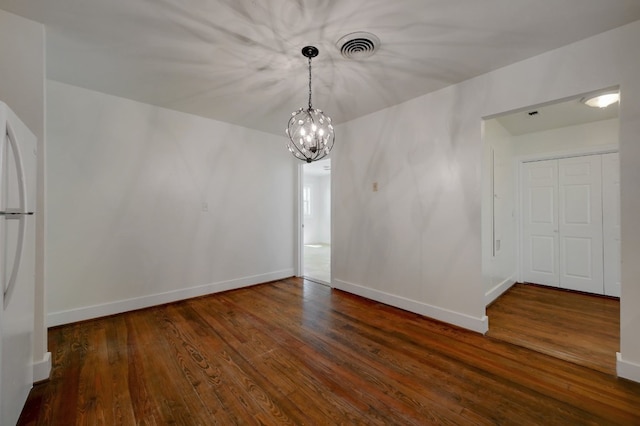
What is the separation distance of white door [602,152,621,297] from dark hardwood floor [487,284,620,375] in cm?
28

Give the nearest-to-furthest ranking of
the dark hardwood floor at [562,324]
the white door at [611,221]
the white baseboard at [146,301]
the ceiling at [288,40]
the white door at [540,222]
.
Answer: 1. the ceiling at [288,40]
2. the dark hardwood floor at [562,324]
3. the white baseboard at [146,301]
4. the white door at [611,221]
5. the white door at [540,222]

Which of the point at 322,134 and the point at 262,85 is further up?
the point at 262,85

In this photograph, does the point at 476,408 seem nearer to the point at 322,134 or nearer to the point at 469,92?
the point at 322,134

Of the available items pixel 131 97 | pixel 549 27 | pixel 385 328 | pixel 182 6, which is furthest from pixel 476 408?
pixel 131 97

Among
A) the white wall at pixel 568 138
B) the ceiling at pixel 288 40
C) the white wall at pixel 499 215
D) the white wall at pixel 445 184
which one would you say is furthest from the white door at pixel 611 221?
the ceiling at pixel 288 40

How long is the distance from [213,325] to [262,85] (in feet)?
8.99

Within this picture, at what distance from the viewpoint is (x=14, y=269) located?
1.44m

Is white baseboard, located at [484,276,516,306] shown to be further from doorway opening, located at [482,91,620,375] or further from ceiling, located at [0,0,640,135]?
ceiling, located at [0,0,640,135]

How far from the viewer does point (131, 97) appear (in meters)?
3.19

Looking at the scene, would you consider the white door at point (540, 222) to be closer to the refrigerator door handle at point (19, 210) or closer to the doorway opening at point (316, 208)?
the doorway opening at point (316, 208)

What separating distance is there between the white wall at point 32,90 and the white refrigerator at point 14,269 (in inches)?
8.8

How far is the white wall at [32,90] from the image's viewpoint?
1.90 m

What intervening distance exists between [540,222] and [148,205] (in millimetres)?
6123

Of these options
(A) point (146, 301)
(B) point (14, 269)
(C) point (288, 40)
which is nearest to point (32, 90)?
(B) point (14, 269)
